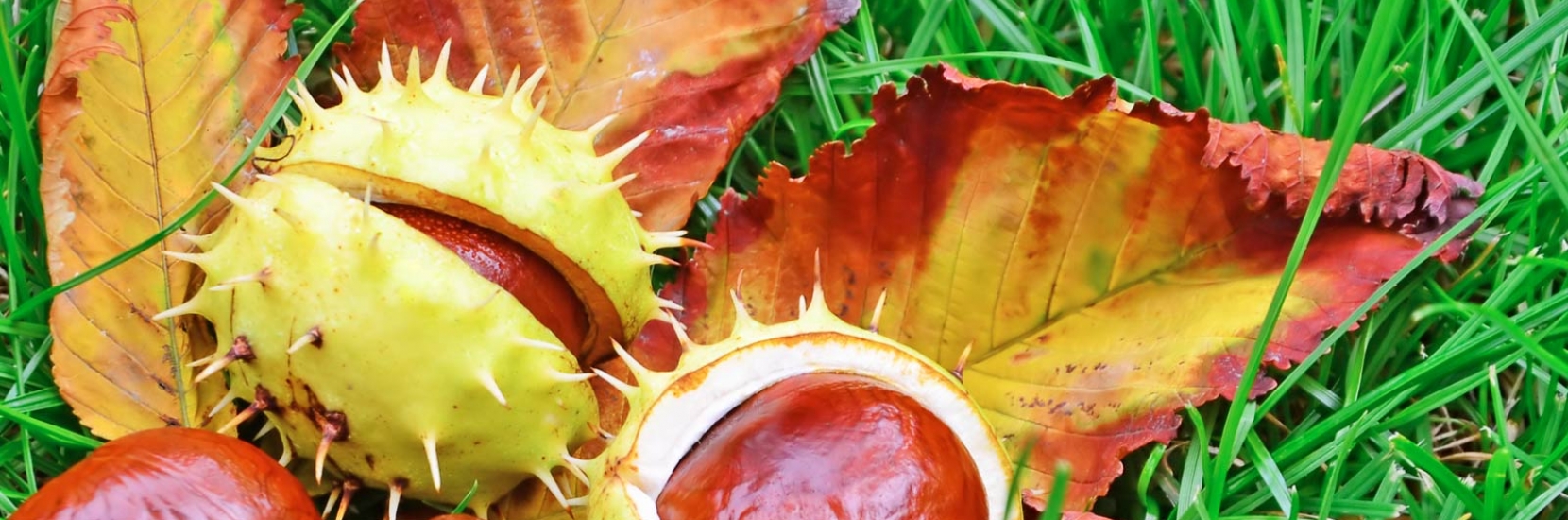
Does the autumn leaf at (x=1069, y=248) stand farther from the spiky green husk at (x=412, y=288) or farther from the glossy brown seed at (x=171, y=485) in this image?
the glossy brown seed at (x=171, y=485)

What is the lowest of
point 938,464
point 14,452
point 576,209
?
point 14,452

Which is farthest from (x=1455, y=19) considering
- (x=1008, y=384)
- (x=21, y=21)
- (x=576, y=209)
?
(x=21, y=21)

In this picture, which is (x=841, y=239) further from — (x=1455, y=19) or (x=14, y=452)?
(x=14, y=452)

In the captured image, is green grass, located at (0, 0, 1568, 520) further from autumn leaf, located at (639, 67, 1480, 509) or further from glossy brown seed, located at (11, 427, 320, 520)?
glossy brown seed, located at (11, 427, 320, 520)

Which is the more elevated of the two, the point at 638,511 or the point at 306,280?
the point at 306,280

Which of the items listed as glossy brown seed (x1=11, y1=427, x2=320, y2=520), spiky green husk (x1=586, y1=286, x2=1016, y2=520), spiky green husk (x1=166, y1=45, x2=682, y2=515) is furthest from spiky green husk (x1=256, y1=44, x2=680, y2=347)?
glossy brown seed (x1=11, y1=427, x2=320, y2=520)

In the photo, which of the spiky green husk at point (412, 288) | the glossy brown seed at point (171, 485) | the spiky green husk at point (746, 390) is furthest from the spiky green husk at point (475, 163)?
the glossy brown seed at point (171, 485)

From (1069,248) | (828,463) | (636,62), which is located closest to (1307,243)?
(1069,248)
